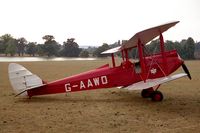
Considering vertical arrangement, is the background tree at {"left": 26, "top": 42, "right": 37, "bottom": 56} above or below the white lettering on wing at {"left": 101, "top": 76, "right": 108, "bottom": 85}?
above

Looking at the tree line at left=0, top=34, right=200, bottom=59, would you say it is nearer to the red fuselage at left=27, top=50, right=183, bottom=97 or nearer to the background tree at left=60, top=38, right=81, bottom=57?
the background tree at left=60, top=38, right=81, bottom=57

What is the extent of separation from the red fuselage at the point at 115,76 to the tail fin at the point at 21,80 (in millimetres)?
300

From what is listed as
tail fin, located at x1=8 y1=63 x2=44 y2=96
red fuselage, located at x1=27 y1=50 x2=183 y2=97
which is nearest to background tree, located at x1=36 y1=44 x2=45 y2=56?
tail fin, located at x1=8 y1=63 x2=44 y2=96

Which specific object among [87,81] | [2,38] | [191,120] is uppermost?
[2,38]

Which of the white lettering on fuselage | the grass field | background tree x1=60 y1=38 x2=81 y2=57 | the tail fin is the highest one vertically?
background tree x1=60 y1=38 x2=81 y2=57

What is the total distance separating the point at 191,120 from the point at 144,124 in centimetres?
139

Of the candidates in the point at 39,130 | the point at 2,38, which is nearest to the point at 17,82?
the point at 39,130

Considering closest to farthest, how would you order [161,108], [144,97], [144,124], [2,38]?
[144,124]
[161,108]
[144,97]
[2,38]

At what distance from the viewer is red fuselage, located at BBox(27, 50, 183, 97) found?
11172 millimetres

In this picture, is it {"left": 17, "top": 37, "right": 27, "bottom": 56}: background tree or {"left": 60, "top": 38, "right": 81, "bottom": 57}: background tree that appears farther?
{"left": 17, "top": 37, "right": 27, "bottom": 56}: background tree

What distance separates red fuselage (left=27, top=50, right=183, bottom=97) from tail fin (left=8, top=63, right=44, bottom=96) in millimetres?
300

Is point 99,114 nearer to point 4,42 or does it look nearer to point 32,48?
point 32,48

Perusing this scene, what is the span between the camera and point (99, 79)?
444 inches

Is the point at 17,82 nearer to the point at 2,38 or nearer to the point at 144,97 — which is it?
the point at 144,97
